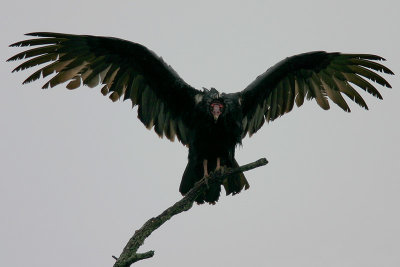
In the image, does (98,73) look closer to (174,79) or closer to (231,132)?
(174,79)

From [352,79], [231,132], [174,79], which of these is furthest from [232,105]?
[352,79]

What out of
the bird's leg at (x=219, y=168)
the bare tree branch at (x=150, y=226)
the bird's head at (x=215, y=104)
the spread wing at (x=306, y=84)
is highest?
the spread wing at (x=306, y=84)

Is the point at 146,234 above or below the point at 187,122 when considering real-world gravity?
below

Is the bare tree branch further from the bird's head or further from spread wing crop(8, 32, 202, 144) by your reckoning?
spread wing crop(8, 32, 202, 144)

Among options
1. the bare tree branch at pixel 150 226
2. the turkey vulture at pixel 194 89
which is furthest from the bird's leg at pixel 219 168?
the bare tree branch at pixel 150 226

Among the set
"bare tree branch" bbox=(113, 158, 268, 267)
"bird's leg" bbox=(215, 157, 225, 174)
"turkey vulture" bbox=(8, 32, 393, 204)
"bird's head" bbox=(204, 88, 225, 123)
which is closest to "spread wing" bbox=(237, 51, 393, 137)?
"turkey vulture" bbox=(8, 32, 393, 204)

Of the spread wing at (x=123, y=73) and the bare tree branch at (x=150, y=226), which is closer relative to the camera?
the bare tree branch at (x=150, y=226)

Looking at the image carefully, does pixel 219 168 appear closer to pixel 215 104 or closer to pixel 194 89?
pixel 215 104

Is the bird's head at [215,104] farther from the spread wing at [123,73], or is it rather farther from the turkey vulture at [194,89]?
the spread wing at [123,73]

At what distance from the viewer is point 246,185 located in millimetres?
6289

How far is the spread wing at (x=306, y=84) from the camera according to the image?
6570 millimetres

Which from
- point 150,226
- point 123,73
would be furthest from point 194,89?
point 150,226

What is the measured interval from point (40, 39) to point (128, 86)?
1.01 meters

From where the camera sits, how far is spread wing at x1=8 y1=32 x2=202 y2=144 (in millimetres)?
6184
